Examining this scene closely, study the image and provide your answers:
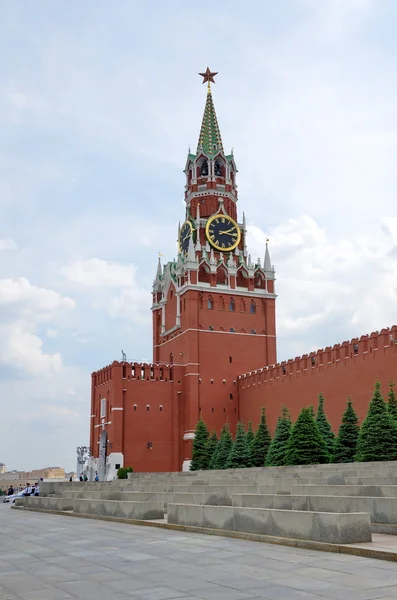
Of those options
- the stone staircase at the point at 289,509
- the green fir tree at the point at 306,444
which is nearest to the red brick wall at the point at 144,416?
the green fir tree at the point at 306,444

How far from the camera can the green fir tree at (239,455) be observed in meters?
34.2

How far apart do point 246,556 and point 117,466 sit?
3585cm

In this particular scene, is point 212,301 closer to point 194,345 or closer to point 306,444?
point 194,345

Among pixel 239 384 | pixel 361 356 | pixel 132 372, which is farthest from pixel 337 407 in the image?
pixel 132 372

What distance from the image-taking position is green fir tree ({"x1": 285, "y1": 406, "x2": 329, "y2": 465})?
27.2 m

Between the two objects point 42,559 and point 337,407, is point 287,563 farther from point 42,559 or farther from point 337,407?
point 337,407

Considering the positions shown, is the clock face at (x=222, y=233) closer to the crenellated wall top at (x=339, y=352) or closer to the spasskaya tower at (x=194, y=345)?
the spasskaya tower at (x=194, y=345)

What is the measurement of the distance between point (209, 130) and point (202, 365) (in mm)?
20931

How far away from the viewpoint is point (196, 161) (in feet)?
177

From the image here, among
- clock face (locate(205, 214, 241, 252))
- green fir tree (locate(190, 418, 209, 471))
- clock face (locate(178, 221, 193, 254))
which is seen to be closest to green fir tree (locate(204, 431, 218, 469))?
green fir tree (locate(190, 418, 209, 471))

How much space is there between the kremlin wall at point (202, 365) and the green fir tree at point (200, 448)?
7.74 feet

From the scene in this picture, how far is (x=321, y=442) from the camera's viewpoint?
27781mm

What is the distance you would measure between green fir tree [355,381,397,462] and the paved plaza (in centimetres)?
1662

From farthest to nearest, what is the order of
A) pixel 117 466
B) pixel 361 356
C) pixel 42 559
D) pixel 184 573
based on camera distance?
pixel 117 466, pixel 361 356, pixel 42 559, pixel 184 573
